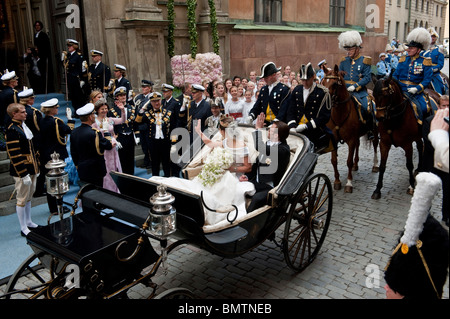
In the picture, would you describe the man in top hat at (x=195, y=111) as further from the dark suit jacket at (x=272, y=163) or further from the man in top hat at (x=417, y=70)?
the man in top hat at (x=417, y=70)

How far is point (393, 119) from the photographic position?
7.16 m

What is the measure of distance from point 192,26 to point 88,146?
311 inches

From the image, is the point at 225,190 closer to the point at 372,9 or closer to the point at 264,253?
the point at 264,253

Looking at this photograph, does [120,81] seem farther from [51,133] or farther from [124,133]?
[51,133]

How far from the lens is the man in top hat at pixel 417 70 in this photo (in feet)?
23.2

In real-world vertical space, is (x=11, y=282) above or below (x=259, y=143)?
below

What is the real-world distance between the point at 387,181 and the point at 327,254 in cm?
364

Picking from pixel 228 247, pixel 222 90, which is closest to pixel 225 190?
pixel 228 247

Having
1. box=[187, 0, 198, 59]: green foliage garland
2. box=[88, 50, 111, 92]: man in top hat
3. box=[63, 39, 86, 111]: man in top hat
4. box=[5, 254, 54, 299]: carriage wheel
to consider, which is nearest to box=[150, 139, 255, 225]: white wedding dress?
box=[5, 254, 54, 299]: carriage wheel

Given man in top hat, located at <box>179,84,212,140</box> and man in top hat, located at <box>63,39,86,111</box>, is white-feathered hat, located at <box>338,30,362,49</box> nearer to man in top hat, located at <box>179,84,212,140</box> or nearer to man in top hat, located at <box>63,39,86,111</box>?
man in top hat, located at <box>179,84,212,140</box>

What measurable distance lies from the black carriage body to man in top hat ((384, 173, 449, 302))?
2094 millimetres

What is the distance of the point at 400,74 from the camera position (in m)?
7.67

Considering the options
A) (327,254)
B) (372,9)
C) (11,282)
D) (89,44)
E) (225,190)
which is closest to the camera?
(11,282)
